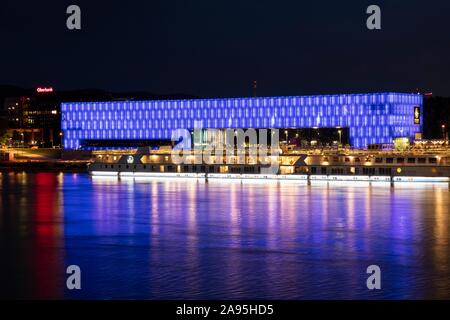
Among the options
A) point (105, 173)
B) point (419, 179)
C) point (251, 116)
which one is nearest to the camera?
point (419, 179)

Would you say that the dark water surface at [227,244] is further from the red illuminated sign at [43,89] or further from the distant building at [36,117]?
the red illuminated sign at [43,89]

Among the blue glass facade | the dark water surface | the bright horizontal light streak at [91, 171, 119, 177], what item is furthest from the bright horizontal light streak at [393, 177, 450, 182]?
the blue glass facade

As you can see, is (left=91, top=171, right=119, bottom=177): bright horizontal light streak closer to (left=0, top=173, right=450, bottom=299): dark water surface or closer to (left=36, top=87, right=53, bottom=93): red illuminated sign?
(left=0, top=173, right=450, bottom=299): dark water surface

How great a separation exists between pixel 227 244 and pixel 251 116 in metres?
76.7

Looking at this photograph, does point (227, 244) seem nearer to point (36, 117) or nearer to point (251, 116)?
point (251, 116)

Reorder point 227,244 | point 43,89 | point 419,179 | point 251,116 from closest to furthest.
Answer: point 227,244 → point 419,179 → point 251,116 → point 43,89

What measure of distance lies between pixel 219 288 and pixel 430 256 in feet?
23.1

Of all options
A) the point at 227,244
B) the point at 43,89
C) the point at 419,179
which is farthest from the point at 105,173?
the point at 43,89

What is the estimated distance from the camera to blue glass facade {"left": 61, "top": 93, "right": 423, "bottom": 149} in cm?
9331

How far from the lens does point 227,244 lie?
2359cm

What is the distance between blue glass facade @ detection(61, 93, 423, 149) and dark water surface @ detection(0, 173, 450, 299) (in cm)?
5132

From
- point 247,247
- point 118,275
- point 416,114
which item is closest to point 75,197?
point 247,247

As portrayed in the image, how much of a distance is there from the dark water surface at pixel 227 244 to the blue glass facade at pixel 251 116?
51323mm

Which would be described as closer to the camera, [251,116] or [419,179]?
[419,179]
